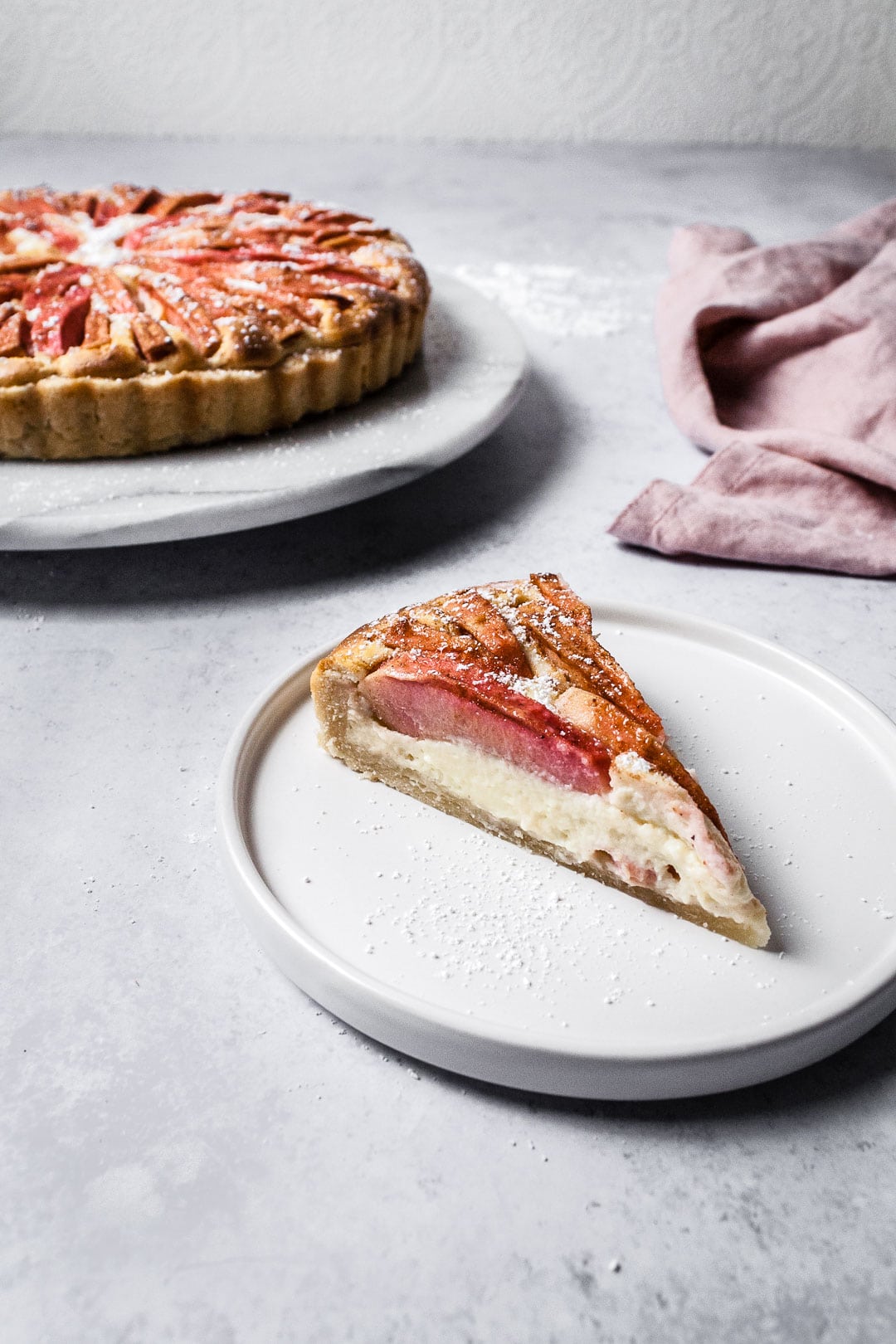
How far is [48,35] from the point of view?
459cm

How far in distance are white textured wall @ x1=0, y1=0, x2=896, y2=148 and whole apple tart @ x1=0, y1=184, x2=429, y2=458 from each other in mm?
2289

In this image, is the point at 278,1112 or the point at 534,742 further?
the point at 534,742

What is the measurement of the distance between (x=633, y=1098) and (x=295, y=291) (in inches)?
69.2

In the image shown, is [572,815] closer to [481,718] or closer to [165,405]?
[481,718]

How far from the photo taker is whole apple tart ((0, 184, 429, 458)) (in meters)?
2.20

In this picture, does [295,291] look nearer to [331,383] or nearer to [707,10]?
[331,383]

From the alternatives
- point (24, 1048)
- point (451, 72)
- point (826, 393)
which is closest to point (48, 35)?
point (451, 72)

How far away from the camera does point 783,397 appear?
2.73 meters

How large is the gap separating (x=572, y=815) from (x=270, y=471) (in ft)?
3.20

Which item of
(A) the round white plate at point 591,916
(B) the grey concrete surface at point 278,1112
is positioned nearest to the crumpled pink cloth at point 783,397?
(B) the grey concrete surface at point 278,1112

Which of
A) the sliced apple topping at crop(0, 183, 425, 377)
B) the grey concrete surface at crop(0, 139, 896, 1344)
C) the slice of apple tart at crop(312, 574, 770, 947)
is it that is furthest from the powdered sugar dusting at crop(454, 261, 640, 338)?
the slice of apple tart at crop(312, 574, 770, 947)

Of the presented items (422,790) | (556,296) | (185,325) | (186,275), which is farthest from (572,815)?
(556,296)

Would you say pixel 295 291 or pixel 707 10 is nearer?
pixel 295 291

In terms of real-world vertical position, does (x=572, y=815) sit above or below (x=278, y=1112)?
above
